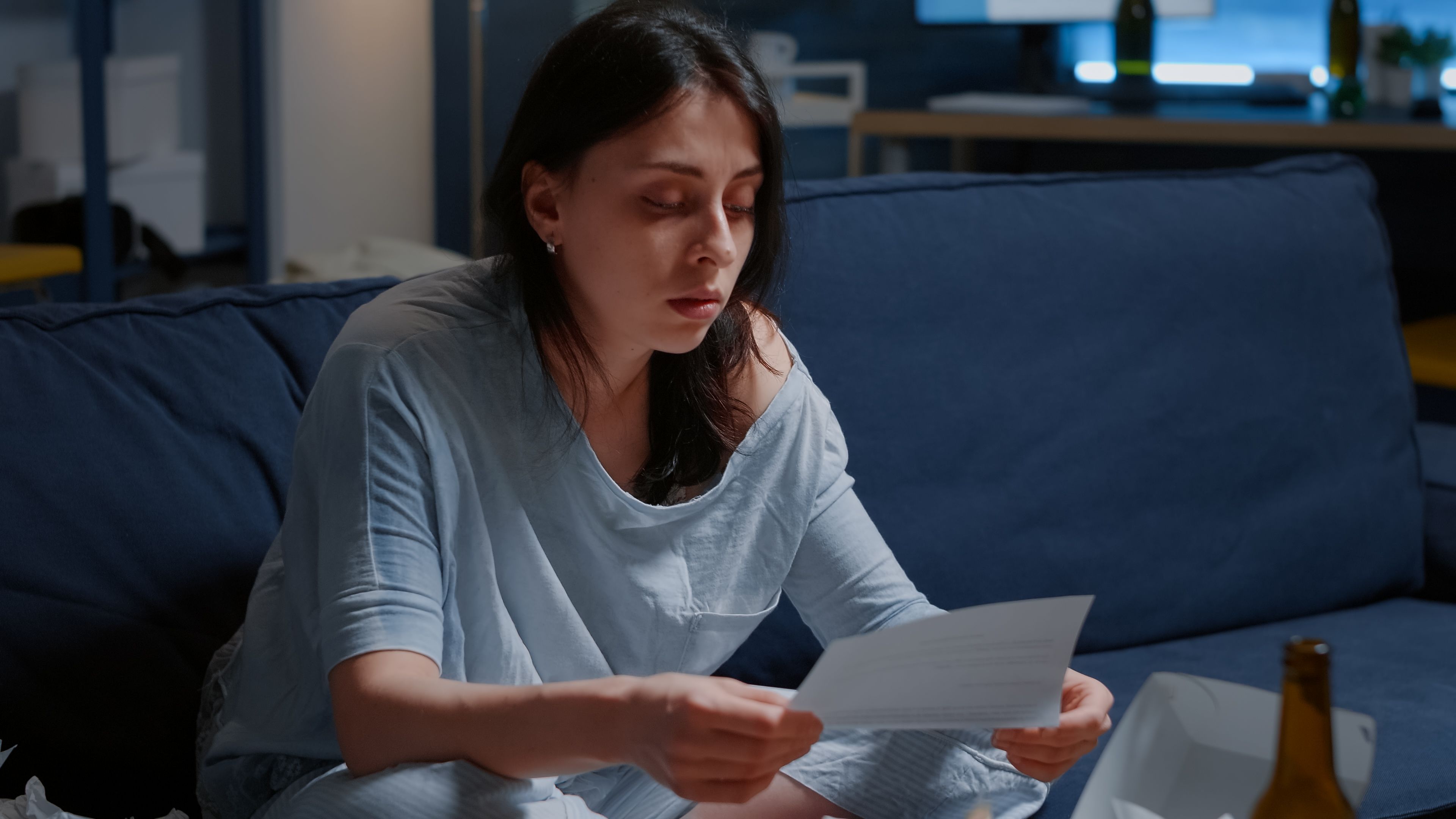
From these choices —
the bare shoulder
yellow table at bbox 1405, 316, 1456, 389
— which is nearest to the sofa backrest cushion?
the bare shoulder

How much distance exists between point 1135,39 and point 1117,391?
2.04 metres

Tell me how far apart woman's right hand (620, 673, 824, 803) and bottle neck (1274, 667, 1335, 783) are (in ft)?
0.77

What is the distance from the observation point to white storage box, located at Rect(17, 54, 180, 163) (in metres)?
3.15

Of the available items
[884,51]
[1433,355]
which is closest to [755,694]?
[1433,355]

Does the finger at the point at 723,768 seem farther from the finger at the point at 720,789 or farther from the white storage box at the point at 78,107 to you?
the white storage box at the point at 78,107

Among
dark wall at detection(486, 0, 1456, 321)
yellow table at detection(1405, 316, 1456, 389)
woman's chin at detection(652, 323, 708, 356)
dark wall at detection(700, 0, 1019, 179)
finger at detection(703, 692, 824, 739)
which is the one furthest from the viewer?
dark wall at detection(700, 0, 1019, 179)

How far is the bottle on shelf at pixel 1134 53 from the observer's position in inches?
125

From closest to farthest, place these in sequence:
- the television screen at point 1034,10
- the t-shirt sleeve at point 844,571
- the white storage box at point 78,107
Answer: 1. the t-shirt sleeve at point 844,571
2. the white storage box at point 78,107
3. the television screen at point 1034,10

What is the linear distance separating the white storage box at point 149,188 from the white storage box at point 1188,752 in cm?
291

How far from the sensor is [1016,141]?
3486mm

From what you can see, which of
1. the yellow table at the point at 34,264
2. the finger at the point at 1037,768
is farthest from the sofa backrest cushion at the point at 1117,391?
the yellow table at the point at 34,264

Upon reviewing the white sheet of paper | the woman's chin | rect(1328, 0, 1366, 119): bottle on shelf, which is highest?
rect(1328, 0, 1366, 119): bottle on shelf

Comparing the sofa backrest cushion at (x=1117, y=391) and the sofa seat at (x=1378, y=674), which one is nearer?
the sofa seat at (x=1378, y=674)

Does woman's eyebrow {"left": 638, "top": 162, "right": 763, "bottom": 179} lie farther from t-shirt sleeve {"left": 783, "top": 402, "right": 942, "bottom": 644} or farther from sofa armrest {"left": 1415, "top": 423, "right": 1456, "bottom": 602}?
sofa armrest {"left": 1415, "top": 423, "right": 1456, "bottom": 602}
